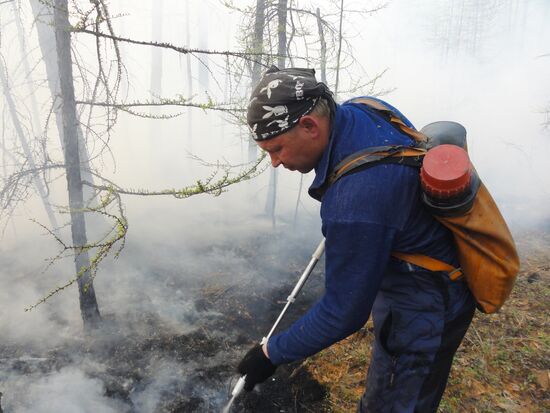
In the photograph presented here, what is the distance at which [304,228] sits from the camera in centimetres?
1070

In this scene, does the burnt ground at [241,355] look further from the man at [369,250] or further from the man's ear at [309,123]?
the man's ear at [309,123]

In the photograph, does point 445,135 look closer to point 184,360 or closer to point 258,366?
point 258,366

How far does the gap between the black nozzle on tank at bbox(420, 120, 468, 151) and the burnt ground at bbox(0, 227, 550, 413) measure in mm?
2703

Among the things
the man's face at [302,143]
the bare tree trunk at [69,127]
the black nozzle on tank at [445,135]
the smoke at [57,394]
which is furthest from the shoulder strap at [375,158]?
the smoke at [57,394]

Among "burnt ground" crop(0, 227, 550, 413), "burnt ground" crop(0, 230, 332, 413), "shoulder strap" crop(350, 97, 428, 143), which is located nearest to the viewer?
"shoulder strap" crop(350, 97, 428, 143)

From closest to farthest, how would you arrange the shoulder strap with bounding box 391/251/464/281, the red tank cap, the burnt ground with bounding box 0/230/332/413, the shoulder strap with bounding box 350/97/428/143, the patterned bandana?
the red tank cap, the patterned bandana, the shoulder strap with bounding box 391/251/464/281, the shoulder strap with bounding box 350/97/428/143, the burnt ground with bounding box 0/230/332/413

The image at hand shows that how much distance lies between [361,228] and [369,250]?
0.12m

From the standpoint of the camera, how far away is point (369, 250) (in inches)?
63.5

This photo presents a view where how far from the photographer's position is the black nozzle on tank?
6.68 ft

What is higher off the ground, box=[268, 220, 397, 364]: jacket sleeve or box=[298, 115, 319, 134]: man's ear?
box=[298, 115, 319, 134]: man's ear

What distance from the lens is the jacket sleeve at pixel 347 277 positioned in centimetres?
160

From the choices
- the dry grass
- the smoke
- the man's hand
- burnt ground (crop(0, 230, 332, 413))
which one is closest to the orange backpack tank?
the man's hand

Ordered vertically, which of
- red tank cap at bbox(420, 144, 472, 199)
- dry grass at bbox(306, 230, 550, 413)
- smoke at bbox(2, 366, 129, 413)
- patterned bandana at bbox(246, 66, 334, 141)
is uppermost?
patterned bandana at bbox(246, 66, 334, 141)

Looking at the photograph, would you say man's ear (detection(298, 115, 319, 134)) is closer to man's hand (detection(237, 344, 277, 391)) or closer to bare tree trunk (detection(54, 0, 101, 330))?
man's hand (detection(237, 344, 277, 391))
